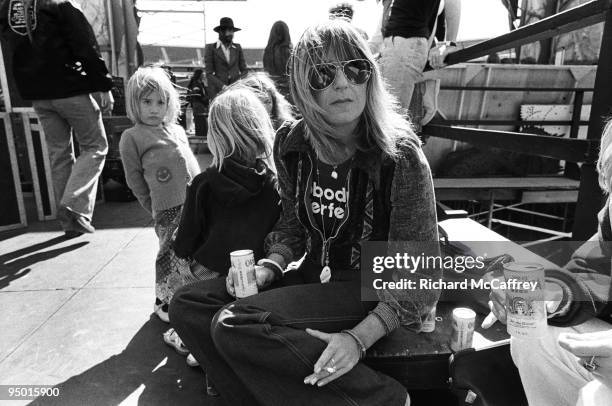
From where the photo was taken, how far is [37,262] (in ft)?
10.9

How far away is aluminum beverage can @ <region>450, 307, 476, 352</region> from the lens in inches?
57.5

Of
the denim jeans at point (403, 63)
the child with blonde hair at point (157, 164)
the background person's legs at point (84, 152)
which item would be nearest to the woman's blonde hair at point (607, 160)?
the denim jeans at point (403, 63)

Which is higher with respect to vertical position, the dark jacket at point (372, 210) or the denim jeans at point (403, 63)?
the denim jeans at point (403, 63)

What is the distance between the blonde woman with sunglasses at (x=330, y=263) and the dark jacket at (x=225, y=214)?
203mm

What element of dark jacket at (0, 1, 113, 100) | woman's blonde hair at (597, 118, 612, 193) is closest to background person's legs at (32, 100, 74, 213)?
dark jacket at (0, 1, 113, 100)

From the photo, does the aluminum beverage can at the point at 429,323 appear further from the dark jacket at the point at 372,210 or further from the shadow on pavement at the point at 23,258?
the shadow on pavement at the point at 23,258

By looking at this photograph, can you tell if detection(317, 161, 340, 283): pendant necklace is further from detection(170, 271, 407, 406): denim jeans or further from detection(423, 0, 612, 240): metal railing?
detection(423, 0, 612, 240): metal railing

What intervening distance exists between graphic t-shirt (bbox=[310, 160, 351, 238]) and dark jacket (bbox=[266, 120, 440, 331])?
25 mm

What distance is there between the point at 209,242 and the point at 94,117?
9.16ft

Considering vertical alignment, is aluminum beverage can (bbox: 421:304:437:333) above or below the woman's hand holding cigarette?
below

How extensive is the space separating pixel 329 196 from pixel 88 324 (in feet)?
5.61

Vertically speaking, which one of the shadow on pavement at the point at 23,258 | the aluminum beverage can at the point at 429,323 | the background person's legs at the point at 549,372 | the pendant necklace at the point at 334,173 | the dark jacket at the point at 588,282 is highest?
the pendant necklace at the point at 334,173

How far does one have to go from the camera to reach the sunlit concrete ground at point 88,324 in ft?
6.19

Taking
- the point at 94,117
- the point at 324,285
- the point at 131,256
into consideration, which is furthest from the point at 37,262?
the point at 324,285
